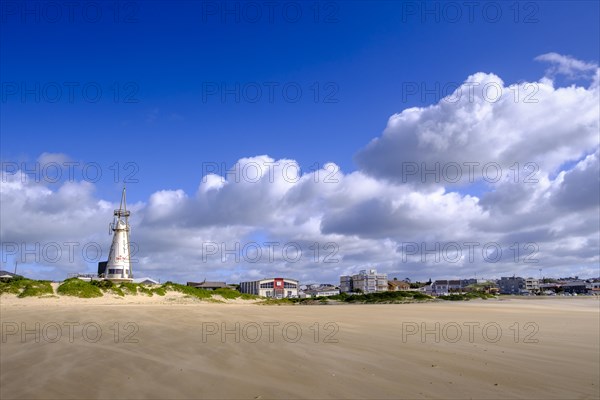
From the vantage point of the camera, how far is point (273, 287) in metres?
114

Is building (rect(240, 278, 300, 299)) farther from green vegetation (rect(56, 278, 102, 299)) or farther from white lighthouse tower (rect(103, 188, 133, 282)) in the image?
green vegetation (rect(56, 278, 102, 299))

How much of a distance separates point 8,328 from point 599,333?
20.4 metres

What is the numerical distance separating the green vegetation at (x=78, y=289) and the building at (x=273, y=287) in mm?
70538

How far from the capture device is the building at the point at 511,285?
177000 millimetres

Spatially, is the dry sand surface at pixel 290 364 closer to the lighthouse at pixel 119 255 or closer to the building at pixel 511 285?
the lighthouse at pixel 119 255

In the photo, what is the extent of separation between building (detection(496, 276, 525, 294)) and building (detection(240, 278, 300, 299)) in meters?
104

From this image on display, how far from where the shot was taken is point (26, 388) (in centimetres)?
672

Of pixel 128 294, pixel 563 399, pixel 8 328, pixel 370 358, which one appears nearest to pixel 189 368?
pixel 370 358

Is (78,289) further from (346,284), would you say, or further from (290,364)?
(346,284)

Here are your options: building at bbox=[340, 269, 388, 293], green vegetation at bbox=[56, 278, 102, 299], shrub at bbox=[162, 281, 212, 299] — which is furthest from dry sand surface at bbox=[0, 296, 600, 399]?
building at bbox=[340, 269, 388, 293]

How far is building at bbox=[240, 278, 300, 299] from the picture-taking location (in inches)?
4359

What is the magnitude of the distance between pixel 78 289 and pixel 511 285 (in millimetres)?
182944

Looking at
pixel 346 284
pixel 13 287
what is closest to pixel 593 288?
pixel 346 284

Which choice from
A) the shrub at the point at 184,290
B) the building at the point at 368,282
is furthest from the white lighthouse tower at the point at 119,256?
the building at the point at 368,282
